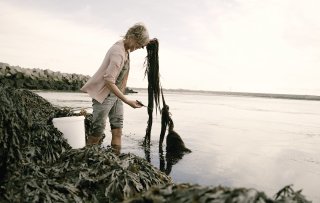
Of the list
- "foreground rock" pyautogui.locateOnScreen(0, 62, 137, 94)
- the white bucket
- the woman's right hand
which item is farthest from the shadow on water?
"foreground rock" pyautogui.locateOnScreen(0, 62, 137, 94)

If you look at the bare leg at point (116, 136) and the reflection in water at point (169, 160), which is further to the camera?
the reflection in water at point (169, 160)

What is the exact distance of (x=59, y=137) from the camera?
496cm

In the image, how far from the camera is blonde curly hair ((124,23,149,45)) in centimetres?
505

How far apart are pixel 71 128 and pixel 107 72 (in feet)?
3.34

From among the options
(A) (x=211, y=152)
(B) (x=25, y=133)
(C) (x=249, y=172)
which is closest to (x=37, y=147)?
(B) (x=25, y=133)

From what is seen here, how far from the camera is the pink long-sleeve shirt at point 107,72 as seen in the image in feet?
16.4

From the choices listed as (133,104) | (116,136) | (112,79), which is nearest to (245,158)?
(116,136)

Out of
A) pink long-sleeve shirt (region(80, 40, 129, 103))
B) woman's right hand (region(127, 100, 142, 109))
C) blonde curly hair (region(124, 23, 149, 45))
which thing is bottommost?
woman's right hand (region(127, 100, 142, 109))

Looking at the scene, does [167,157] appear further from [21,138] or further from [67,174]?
[67,174]

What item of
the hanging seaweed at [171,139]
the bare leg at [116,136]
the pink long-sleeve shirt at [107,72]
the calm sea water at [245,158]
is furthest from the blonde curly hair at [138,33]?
the hanging seaweed at [171,139]

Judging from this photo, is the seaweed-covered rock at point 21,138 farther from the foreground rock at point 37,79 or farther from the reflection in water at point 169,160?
the foreground rock at point 37,79

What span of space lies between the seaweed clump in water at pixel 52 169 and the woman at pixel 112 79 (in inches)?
29.2

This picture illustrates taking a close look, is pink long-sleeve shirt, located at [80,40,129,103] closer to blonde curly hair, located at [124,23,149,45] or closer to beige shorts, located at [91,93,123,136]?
beige shorts, located at [91,93,123,136]

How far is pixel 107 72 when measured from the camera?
499 cm
